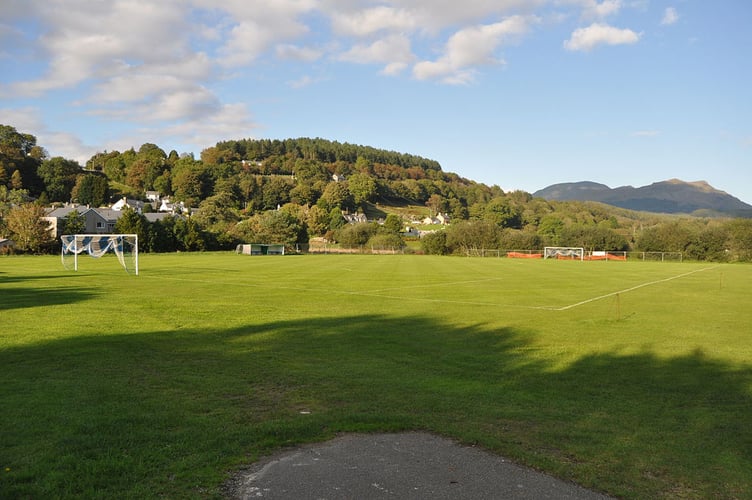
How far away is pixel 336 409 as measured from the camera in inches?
324

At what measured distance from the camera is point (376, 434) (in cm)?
697

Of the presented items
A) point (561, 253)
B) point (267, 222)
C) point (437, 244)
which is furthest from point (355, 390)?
point (267, 222)

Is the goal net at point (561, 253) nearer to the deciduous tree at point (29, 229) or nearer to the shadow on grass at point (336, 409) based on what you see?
the deciduous tree at point (29, 229)

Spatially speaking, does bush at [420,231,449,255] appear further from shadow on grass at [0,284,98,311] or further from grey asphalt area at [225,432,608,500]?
grey asphalt area at [225,432,608,500]

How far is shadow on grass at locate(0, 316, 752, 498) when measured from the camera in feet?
19.2

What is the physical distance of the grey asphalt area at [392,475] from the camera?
206 inches

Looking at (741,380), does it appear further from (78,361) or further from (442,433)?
(78,361)

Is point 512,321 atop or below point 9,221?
below

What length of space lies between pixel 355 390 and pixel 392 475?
12.7 ft

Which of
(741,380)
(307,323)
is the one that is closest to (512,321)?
(307,323)

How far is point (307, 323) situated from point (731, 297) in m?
24.1

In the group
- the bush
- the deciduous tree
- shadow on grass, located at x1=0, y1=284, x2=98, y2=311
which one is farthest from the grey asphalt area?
the bush

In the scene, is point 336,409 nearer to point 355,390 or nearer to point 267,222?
point 355,390

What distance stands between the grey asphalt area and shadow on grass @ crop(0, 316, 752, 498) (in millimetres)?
343
